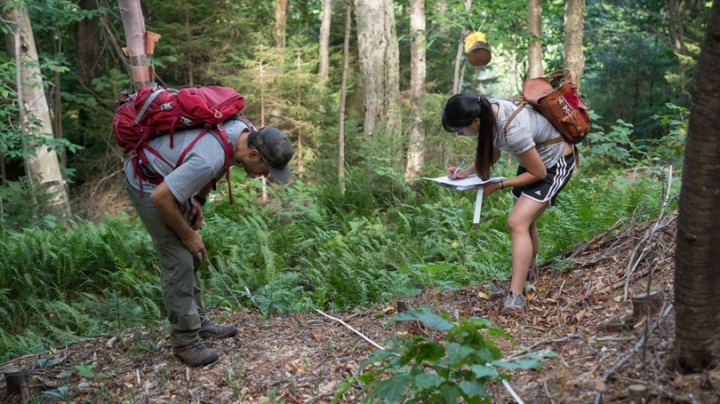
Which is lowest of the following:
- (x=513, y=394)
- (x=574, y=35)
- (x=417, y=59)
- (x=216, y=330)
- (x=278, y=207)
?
(x=278, y=207)

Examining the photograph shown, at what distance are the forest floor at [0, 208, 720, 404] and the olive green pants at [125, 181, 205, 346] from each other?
309mm

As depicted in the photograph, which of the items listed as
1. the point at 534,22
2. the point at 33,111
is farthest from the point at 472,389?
the point at 534,22

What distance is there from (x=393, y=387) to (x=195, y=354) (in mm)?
2238

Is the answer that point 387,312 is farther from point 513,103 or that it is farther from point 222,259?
point 222,259

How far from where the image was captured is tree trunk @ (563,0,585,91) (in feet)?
39.3

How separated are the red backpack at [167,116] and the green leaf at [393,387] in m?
1.92

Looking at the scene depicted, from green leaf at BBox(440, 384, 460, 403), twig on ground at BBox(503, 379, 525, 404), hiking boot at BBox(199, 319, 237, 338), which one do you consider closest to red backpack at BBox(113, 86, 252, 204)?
hiking boot at BBox(199, 319, 237, 338)

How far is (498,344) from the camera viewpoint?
3971mm

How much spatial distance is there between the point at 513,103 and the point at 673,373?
2282 millimetres

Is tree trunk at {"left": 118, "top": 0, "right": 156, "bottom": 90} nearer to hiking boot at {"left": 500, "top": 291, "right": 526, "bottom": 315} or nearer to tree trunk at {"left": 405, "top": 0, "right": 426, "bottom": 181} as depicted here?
hiking boot at {"left": 500, "top": 291, "right": 526, "bottom": 315}

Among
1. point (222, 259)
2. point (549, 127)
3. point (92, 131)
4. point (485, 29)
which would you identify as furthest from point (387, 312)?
point (92, 131)

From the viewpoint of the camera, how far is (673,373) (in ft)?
9.12

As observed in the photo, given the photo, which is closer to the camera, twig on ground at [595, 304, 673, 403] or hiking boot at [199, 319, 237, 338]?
twig on ground at [595, 304, 673, 403]

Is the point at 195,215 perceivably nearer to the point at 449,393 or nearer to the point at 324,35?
the point at 449,393
